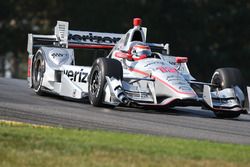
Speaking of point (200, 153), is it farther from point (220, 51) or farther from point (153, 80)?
point (220, 51)

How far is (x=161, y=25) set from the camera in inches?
1961

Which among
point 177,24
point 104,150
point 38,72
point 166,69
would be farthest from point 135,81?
point 177,24

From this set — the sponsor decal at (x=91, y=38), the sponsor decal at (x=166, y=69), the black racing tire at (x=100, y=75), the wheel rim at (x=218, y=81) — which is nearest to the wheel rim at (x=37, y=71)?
the sponsor decal at (x=91, y=38)

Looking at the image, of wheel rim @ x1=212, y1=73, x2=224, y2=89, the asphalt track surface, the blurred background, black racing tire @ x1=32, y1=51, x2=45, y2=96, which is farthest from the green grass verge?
the blurred background

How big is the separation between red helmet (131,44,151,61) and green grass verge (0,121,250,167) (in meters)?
4.73

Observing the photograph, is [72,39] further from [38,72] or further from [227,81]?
[227,81]

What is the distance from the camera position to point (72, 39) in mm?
17625

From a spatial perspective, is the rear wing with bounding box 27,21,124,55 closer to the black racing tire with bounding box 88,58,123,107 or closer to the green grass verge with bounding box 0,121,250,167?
the black racing tire with bounding box 88,58,123,107

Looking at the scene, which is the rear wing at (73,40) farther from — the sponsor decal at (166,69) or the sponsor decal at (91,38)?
the sponsor decal at (166,69)

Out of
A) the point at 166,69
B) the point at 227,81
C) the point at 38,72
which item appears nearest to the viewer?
the point at 166,69

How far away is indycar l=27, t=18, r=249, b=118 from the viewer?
1376 cm

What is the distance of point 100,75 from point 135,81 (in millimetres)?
610

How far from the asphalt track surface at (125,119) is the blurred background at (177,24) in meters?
32.0

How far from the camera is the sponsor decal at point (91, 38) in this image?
57.9 ft
